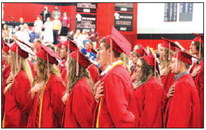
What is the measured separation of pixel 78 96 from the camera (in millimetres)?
3783

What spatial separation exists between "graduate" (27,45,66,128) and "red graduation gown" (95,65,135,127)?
2.22 feet

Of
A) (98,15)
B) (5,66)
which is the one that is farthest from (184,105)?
(98,15)

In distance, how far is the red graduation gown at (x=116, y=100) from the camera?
10.7 ft

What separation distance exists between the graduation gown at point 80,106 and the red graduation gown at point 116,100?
0.29 metres

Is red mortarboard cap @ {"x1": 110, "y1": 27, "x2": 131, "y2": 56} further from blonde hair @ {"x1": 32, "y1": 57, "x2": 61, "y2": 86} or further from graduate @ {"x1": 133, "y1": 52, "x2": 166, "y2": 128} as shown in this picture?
blonde hair @ {"x1": 32, "y1": 57, "x2": 61, "y2": 86}

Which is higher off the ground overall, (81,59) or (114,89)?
(81,59)

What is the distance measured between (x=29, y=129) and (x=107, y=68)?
1168mm

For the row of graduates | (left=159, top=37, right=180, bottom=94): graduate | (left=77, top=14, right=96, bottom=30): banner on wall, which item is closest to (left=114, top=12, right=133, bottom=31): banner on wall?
(left=77, top=14, right=96, bottom=30): banner on wall

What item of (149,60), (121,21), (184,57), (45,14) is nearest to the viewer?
(184,57)

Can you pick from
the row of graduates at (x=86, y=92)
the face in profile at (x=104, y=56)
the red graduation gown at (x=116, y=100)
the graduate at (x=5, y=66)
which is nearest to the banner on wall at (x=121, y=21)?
the graduate at (x=5, y=66)

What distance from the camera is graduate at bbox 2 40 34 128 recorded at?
13.7ft

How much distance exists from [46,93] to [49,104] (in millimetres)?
115

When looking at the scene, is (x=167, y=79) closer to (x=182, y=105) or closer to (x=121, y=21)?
(x=182, y=105)

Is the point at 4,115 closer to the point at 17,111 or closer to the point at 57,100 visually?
the point at 17,111
